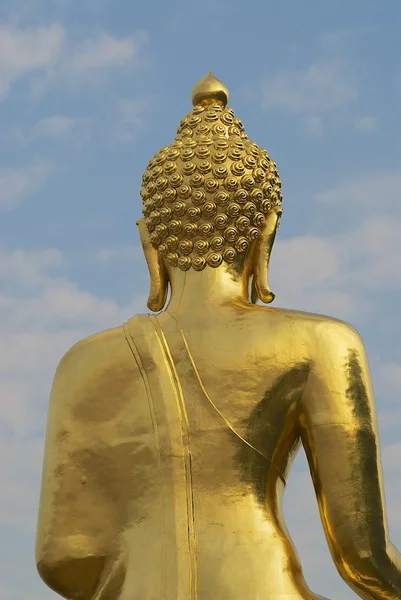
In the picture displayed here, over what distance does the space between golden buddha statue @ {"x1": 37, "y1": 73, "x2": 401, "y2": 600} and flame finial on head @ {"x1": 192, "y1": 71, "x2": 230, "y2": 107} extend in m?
1.32

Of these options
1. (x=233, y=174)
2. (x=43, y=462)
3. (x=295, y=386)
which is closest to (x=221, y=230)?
(x=233, y=174)

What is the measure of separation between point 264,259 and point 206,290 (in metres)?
0.43

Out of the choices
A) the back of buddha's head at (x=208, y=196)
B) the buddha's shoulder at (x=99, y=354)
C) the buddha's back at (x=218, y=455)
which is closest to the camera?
the buddha's back at (x=218, y=455)

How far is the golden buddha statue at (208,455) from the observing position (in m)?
7.21

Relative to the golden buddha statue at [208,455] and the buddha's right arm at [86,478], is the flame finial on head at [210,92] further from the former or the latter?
the buddha's right arm at [86,478]

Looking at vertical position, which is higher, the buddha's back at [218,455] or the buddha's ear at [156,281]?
the buddha's ear at [156,281]

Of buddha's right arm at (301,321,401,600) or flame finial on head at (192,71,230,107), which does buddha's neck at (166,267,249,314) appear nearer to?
buddha's right arm at (301,321,401,600)

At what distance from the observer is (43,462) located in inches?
307

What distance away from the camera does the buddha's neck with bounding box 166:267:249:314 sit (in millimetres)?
7922

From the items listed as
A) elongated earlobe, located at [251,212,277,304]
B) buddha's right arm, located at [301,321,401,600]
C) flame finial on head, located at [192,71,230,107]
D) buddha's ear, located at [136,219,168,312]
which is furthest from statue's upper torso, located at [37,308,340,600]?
flame finial on head, located at [192,71,230,107]

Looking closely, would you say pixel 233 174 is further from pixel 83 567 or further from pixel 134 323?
pixel 83 567

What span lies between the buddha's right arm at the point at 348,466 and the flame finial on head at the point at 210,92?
→ 1891 mm

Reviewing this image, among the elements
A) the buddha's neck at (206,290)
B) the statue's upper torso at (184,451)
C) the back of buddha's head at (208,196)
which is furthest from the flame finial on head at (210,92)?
the statue's upper torso at (184,451)

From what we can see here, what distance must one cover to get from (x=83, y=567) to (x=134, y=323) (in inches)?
53.9
